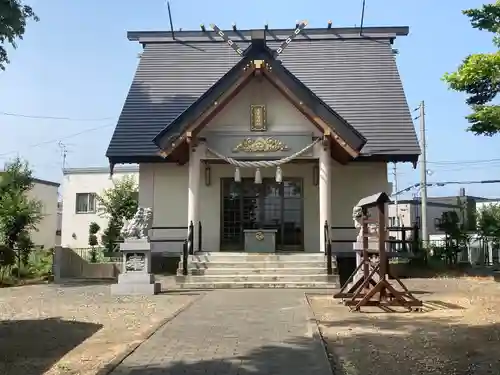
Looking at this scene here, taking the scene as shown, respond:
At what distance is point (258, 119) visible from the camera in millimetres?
19422

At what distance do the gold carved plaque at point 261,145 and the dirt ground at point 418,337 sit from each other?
22.7ft

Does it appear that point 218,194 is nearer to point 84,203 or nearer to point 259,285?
point 259,285

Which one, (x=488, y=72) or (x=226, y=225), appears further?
(x=226, y=225)

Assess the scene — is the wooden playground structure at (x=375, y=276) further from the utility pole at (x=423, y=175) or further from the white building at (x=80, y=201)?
the white building at (x=80, y=201)

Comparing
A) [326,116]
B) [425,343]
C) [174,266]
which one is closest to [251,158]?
[326,116]

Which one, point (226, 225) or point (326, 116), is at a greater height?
point (326, 116)

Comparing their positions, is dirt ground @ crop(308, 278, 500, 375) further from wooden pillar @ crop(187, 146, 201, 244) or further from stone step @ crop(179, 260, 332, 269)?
wooden pillar @ crop(187, 146, 201, 244)

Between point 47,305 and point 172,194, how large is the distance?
9.07 meters

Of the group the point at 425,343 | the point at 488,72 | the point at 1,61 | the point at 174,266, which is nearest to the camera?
the point at 425,343

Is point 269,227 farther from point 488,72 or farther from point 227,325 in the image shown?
point 227,325

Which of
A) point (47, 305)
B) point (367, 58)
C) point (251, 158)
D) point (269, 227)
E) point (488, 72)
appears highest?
point (367, 58)

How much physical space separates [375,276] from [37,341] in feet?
23.6

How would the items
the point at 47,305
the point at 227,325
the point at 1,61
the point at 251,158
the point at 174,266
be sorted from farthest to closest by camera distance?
the point at 174,266 < the point at 251,158 < the point at 47,305 < the point at 1,61 < the point at 227,325

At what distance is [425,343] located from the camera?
8039 millimetres
